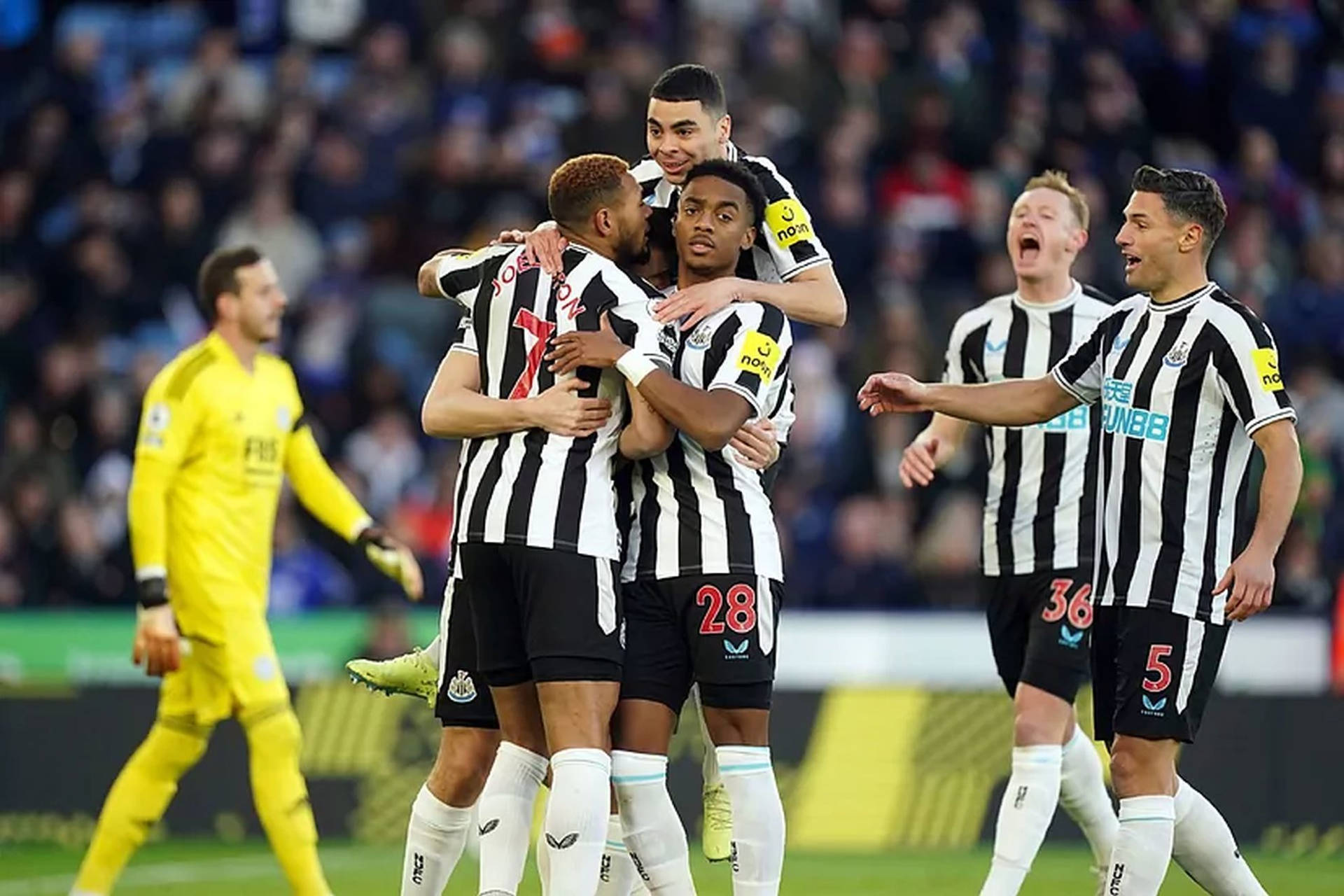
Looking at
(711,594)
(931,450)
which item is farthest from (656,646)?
(931,450)

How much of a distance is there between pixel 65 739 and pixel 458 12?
7797mm

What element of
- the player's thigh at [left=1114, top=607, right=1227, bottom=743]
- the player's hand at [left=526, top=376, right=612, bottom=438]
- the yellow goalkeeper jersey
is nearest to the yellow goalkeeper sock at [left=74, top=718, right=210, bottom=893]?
the yellow goalkeeper jersey

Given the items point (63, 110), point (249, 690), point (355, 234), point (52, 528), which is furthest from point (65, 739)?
point (63, 110)

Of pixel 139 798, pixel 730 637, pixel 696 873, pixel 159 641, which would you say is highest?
pixel 730 637

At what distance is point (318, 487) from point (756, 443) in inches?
123

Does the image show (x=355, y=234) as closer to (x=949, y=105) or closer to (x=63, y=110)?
(x=63, y=110)

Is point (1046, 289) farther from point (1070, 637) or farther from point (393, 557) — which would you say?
point (393, 557)

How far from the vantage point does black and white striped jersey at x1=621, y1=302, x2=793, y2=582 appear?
664 cm

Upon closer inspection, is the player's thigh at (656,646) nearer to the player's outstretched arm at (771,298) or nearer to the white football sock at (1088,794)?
the player's outstretched arm at (771,298)

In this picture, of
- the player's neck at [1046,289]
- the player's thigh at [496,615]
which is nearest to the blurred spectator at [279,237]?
the player's neck at [1046,289]

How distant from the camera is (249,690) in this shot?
8703 mm

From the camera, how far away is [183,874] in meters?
10.5

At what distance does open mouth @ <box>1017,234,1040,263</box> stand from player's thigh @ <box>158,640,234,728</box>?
3.50 m

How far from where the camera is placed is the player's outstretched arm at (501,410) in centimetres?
640
